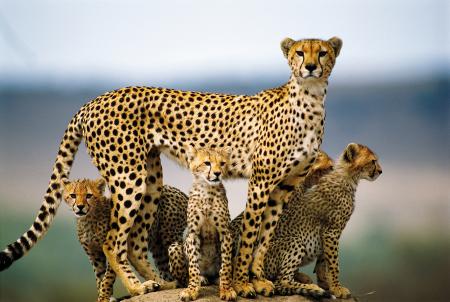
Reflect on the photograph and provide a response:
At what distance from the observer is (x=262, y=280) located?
6031 mm

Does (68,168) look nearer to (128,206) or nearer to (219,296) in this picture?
(128,206)

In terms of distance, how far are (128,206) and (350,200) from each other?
147 centimetres

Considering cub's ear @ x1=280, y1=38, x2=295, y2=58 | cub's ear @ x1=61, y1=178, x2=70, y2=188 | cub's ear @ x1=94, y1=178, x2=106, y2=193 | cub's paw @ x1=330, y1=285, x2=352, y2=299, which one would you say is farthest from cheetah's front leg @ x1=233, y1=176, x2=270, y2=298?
cub's ear @ x1=61, y1=178, x2=70, y2=188

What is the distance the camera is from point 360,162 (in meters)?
6.44

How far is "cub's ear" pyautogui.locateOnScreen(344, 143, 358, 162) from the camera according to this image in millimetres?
6445

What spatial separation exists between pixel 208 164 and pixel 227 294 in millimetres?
790

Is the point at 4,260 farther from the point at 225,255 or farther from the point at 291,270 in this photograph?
the point at 291,270

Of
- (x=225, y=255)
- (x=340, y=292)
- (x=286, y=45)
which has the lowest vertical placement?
(x=340, y=292)

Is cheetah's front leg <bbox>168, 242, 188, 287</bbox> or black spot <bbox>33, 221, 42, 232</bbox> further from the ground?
black spot <bbox>33, 221, 42, 232</bbox>

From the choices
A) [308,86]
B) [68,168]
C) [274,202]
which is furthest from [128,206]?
[308,86]

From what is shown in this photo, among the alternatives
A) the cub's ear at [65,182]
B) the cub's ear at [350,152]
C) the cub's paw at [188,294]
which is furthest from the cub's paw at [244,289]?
the cub's ear at [65,182]

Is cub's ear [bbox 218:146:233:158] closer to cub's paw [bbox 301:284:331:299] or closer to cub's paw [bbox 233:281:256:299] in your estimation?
cub's paw [bbox 233:281:256:299]

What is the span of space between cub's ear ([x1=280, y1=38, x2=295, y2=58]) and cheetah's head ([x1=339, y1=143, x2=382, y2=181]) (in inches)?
34.8

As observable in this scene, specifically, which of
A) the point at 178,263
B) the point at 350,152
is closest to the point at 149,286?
the point at 178,263
